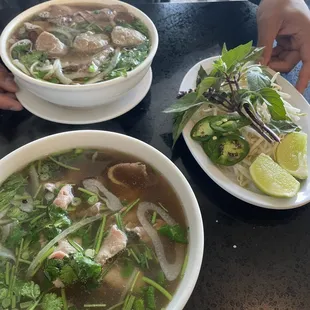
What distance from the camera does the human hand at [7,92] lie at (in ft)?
4.93

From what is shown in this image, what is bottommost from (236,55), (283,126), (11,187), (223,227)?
(223,227)

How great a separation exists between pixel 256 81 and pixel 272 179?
0.38m

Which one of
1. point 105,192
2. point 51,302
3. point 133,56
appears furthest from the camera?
point 133,56

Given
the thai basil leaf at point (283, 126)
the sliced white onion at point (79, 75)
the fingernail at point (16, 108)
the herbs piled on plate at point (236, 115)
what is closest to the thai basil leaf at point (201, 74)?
the herbs piled on plate at point (236, 115)

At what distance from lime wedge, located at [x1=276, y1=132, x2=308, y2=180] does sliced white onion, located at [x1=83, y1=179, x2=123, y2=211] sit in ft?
2.03

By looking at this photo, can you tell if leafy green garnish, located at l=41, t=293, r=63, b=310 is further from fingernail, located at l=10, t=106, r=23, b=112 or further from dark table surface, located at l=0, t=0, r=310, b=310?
fingernail, located at l=10, t=106, r=23, b=112

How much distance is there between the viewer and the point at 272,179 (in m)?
1.32

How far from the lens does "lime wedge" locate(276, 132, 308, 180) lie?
138 cm

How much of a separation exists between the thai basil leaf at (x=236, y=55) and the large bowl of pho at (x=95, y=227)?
0.55m

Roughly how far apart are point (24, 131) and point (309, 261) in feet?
3.42

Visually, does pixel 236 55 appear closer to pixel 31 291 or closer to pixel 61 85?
pixel 61 85

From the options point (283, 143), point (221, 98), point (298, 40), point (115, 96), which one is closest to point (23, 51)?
point (115, 96)

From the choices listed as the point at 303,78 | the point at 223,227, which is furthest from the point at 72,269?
the point at 303,78

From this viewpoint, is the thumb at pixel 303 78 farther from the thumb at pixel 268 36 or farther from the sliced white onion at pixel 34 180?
the sliced white onion at pixel 34 180
